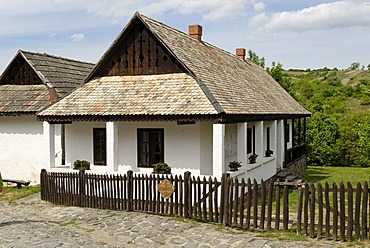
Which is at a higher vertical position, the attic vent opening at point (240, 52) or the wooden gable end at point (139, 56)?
the attic vent opening at point (240, 52)

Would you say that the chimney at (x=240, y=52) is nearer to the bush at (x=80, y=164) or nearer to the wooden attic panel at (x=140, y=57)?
the wooden attic panel at (x=140, y=57)

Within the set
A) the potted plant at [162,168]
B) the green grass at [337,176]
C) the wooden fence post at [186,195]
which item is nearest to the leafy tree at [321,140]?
the green grass at [337,176]

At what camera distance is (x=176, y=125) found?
1554 cm

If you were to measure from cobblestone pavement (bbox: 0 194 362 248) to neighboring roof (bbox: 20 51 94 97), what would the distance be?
23.8ft

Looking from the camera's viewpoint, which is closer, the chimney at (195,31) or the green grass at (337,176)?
the chimney at (195,31)

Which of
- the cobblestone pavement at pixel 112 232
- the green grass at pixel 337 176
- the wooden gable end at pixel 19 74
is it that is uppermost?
the wooden gable end at pixel 19 74

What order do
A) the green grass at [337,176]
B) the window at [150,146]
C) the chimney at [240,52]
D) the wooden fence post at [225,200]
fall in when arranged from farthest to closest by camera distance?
the chimney at [240,52] → the green grass at [337,176] → the window at [150,146] → the wooden fence post at [225,200]

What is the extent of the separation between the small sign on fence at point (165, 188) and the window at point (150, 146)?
11.8 ft

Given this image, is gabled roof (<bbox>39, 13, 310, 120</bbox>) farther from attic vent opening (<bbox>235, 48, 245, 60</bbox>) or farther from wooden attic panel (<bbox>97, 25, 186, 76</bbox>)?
attic vent opening (<bbox>235, 48, 245, 60</bbox>)

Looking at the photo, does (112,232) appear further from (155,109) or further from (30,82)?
(30,82)

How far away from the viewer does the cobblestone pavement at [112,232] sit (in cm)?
973

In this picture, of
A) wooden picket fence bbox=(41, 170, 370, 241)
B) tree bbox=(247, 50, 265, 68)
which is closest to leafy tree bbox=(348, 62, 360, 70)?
tree bbox=(247, 50, 265, 68)

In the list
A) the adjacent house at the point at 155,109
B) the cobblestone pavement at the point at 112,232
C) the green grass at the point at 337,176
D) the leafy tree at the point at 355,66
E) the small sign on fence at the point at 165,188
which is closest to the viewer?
the cobblestone pavement at the point at 112,232

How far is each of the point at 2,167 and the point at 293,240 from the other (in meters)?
13.8
